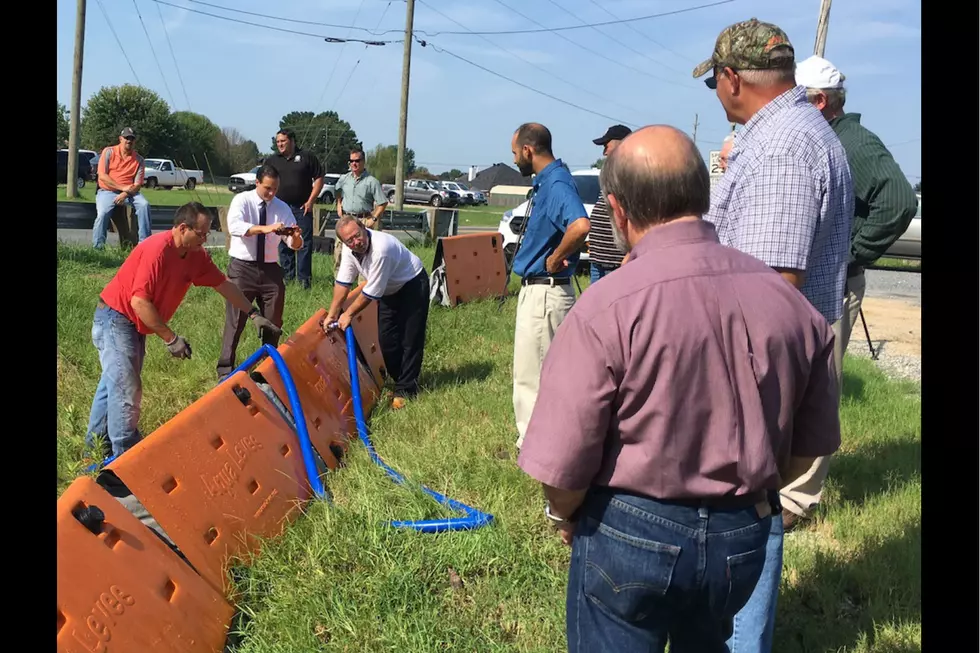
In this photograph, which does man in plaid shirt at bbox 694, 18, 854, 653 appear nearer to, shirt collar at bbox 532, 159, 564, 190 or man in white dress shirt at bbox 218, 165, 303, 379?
shirt collar at bbox 532, 159, 564, 190

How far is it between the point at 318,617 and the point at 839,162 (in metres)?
2.62

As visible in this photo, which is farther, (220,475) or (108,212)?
(108,212)

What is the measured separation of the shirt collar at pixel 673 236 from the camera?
1761 mm

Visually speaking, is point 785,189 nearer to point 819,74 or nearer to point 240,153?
point 819,74

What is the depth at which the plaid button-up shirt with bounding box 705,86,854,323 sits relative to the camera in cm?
259

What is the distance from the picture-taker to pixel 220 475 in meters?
3.66

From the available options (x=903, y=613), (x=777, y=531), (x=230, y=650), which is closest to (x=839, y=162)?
(x=777, y=531)

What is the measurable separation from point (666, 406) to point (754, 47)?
1517mm

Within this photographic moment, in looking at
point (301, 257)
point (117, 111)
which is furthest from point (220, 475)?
point (117, 111)

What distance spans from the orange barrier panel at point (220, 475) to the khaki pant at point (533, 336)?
1371 mm

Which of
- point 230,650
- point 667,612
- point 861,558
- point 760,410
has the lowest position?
point 230,650

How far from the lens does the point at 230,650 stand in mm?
3129
